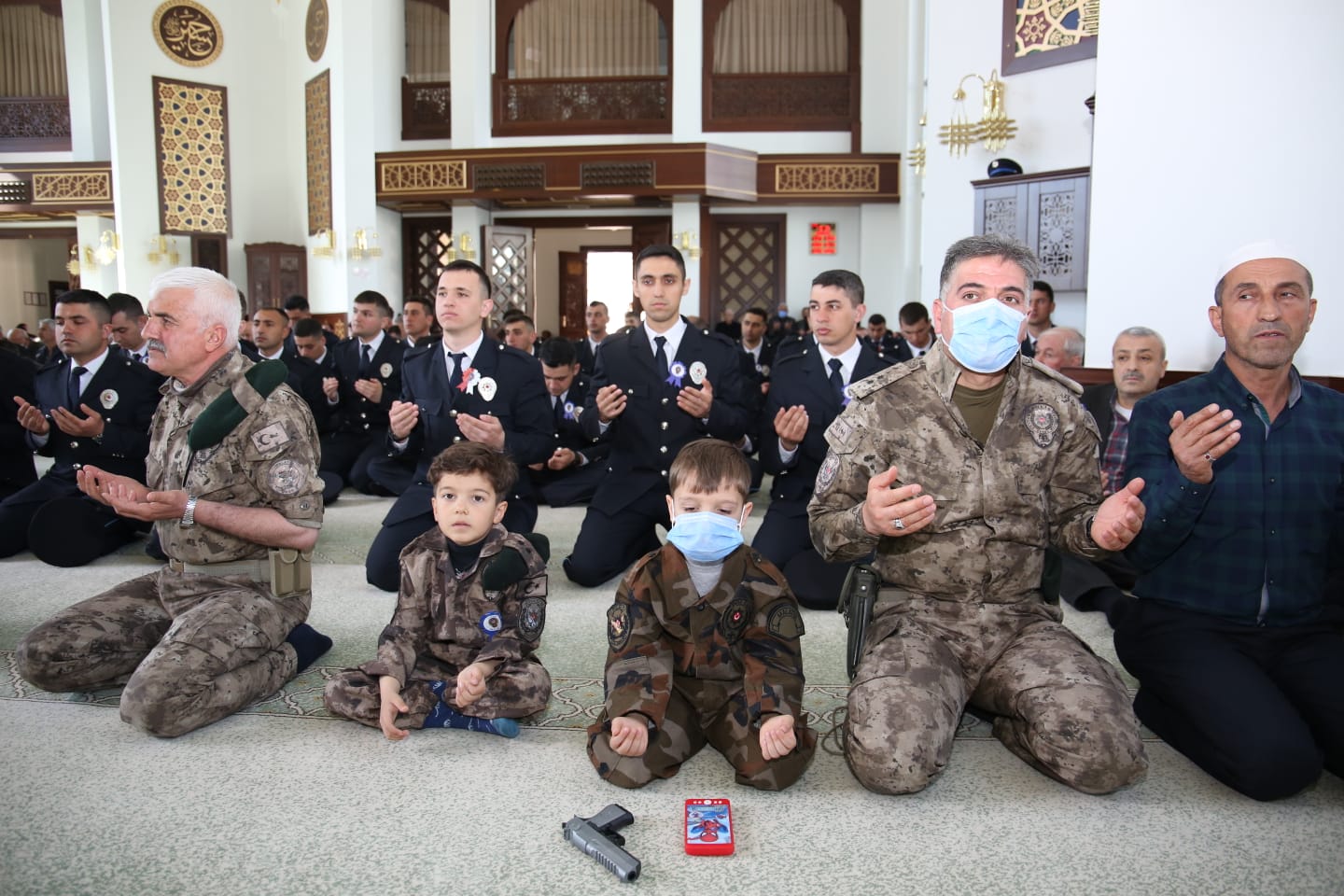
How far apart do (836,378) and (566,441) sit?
2516mm

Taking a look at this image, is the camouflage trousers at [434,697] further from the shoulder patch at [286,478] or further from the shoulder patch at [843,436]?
the shoulder patch at [843,436]

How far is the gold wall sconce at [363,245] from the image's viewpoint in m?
13.3

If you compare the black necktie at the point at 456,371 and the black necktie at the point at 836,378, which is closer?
the black necktie at the point at 456,371

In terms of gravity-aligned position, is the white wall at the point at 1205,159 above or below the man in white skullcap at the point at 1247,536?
above

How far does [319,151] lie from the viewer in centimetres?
1391

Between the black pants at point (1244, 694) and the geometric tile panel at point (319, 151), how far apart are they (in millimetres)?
13381

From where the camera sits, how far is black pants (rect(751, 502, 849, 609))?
394 centimetres

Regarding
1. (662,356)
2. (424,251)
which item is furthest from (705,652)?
(424,251)

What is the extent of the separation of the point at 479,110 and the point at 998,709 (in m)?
13.0

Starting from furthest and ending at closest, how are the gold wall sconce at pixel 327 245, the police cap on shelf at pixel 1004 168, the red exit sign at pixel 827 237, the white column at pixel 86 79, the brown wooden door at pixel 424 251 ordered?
1. the white column at pixel 86 79
2. the brown wooden door at pixel 424 251
3. the red exit sign at pixel 827 237
4. the gold wall sconce at pixel 327 245
5. the police cap on shelf at pixel 1004 168

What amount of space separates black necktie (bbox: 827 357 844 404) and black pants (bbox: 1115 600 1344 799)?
1913mm

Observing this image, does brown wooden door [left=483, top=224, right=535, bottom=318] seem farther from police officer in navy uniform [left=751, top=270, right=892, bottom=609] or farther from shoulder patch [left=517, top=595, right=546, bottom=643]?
shoulder patch [left=517, top=595, right=546, bottom=643]

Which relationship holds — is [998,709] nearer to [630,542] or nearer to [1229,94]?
[630,542]

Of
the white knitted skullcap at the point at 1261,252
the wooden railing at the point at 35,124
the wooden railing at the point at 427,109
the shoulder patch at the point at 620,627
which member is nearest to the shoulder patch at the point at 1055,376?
the white knitted skullcap at the point at 1261,252
